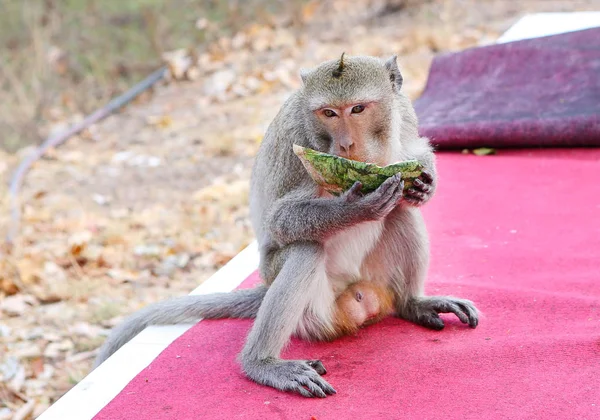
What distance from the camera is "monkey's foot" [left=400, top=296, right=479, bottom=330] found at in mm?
3045

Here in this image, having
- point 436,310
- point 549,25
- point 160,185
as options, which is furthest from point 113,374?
point 549,25

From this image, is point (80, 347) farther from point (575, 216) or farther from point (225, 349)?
point (575, 216)

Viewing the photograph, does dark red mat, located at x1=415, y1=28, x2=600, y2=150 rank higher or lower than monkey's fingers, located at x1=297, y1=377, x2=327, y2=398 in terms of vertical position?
higher

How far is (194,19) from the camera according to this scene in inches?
408

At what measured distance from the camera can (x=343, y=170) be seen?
2.57 meters

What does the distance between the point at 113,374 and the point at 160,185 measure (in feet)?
11.8

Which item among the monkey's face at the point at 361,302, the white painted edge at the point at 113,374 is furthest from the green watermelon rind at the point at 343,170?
the white painted edge at the point at 113,374

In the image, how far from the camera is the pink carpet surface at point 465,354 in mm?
2535

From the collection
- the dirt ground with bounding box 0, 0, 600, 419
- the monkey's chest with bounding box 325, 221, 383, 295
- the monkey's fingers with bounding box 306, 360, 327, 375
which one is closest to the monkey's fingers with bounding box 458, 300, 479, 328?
the monkey's chest with bounding box 325, 221, 383, 295

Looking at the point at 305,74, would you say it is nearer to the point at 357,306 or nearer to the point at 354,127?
the point at 354,127

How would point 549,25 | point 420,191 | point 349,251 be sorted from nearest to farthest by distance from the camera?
1. point 420,191
2. point 349,251
3. point 549,25

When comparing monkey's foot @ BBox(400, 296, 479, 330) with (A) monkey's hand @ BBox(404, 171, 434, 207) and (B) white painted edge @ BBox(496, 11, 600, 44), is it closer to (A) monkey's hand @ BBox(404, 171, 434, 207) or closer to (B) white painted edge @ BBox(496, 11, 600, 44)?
(A) monkey's hand @ BBox(404, 171, 434, 207)

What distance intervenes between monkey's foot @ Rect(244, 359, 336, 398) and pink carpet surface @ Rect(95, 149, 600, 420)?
3cm

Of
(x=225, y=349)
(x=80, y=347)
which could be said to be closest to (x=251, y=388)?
(x=225, y=349)
